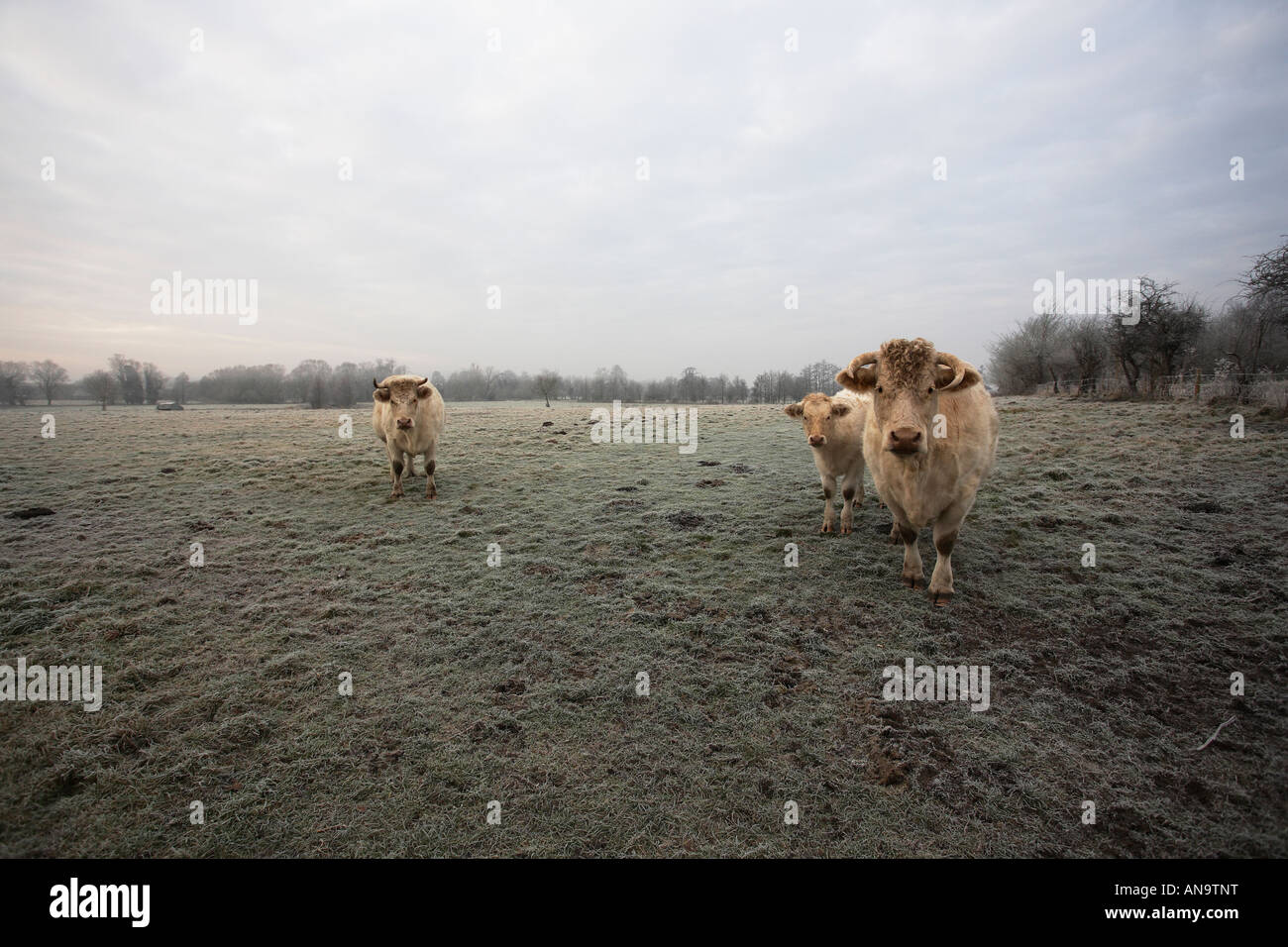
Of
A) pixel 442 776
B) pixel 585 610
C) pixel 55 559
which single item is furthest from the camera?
pixel 55 559

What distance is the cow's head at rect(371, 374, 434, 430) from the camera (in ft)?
34.4

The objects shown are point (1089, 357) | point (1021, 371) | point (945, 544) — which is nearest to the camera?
point (945, 544)

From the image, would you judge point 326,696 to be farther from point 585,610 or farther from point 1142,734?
point 1142,734

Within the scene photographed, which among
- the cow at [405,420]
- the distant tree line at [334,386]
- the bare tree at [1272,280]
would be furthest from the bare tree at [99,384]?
the bare tree at [1272,280]

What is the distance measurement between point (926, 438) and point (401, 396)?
389 inches

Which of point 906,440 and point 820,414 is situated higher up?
point 820,414

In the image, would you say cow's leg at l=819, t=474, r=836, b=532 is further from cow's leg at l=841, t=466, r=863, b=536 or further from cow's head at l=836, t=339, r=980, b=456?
cow's head at l=836, t=339, r=980, b=456

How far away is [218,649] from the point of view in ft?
16.5

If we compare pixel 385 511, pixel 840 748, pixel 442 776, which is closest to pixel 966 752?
pixel 840 748

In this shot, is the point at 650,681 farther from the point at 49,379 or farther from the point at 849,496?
the point at 49,379

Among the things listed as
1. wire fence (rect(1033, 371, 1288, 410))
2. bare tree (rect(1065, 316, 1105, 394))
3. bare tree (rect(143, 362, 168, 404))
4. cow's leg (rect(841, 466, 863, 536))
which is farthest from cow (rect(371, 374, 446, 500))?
bare tree (rect(143, 362, 168, 404))

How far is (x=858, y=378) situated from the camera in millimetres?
5773

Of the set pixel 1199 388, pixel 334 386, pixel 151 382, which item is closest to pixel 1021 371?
pixel 1199 388
